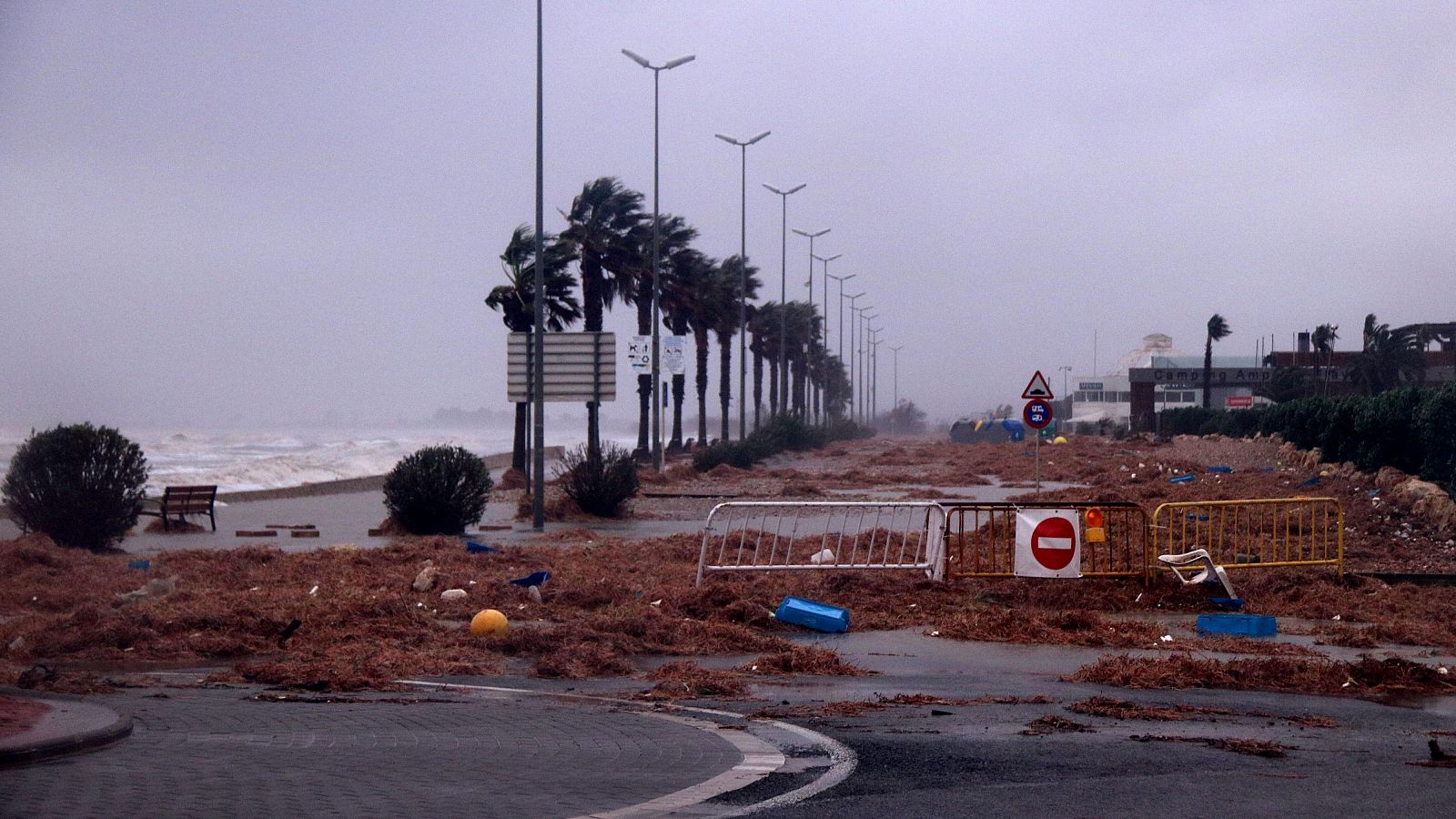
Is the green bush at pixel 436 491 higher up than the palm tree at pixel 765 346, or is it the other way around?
the palm tree at pixel 765 346

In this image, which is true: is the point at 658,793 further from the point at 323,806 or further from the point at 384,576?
the point at 384,576

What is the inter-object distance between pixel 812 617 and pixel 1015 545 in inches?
132

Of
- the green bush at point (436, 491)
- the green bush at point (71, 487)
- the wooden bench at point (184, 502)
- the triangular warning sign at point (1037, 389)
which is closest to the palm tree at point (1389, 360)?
the triangular warning sign at point (1037, 389)

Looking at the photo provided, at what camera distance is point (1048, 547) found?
14766mm

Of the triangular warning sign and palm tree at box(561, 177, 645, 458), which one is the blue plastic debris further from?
palm tree at box(561, 177, 645, 458)

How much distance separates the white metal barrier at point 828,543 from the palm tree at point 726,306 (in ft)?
149

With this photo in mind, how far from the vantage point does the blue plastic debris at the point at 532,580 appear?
48.0 ft

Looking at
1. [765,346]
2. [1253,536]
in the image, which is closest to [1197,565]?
[1253,536]

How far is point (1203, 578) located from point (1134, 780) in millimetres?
8574

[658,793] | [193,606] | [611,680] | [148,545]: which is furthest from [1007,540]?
[148,545]

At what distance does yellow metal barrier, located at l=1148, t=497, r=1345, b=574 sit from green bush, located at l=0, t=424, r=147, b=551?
16.1 metres

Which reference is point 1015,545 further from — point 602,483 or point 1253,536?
point 602,483

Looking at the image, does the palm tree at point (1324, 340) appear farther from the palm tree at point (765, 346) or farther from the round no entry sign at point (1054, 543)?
the round no entry sign at point (1054, 543)

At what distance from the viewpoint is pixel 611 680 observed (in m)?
10.2
